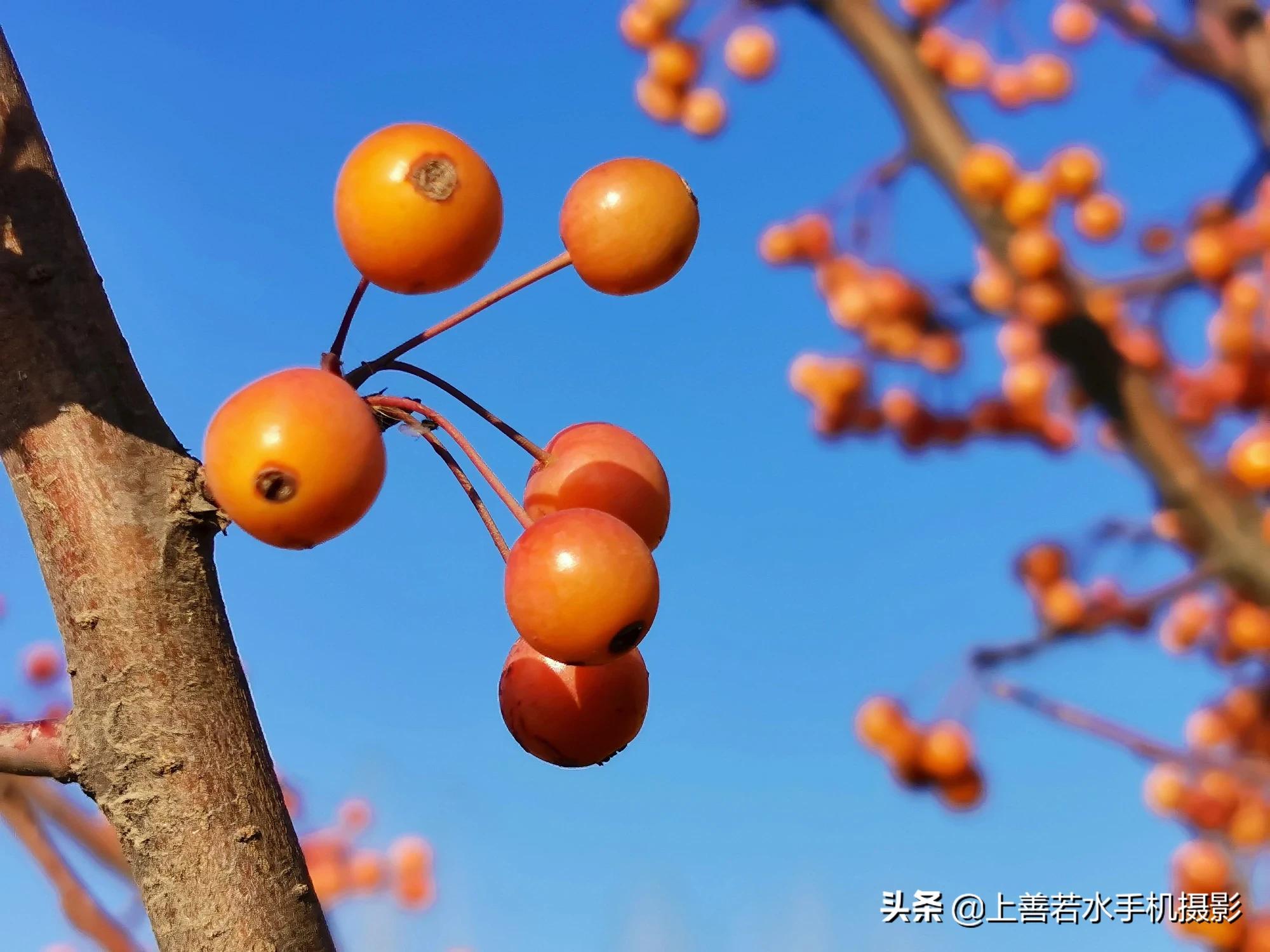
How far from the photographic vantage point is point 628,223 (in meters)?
1.01

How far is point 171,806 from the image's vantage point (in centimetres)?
94

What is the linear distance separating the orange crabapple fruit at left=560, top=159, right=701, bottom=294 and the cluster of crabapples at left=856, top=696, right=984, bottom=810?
11.6ft

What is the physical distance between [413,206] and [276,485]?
0.27m

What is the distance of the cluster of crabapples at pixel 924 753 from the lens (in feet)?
13.7

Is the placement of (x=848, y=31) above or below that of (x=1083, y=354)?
above

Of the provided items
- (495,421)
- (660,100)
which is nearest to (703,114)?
(660,100)

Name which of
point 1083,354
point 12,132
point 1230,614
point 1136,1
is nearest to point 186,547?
point 12,132

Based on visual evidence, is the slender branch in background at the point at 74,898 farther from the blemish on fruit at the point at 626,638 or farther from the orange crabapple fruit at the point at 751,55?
the orange crabapple fruit at the point at 751,55

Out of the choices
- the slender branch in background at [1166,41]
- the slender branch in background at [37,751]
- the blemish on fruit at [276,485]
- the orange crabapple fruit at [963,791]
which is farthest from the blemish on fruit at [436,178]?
the orange crabapple fruit at [963,791]

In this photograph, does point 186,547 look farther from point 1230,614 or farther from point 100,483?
point 1230,614

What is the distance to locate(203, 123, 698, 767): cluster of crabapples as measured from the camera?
858mm

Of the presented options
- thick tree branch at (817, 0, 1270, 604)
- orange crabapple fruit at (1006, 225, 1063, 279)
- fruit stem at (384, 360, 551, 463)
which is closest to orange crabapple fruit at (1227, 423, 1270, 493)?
thick tree branch at (817, 0, 1270, 604)

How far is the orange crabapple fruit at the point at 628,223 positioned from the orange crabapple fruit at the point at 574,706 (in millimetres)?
375

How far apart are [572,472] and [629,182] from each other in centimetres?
28
